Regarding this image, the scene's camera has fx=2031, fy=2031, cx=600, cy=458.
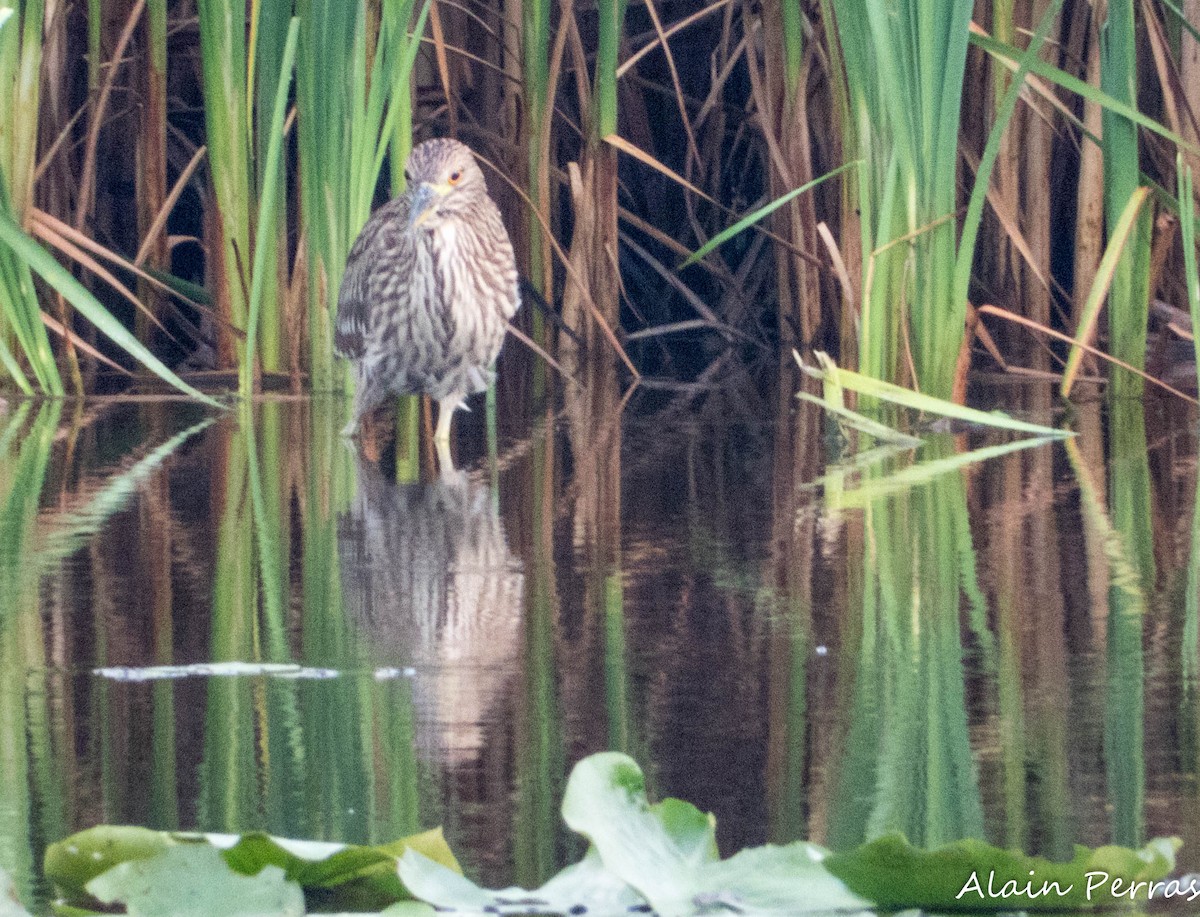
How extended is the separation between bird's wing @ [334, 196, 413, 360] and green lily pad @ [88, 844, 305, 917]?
3.19m

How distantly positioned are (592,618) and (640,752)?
63 cm

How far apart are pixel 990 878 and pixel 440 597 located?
4.30 feet

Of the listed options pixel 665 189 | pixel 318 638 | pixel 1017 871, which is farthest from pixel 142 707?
pixel 665 189

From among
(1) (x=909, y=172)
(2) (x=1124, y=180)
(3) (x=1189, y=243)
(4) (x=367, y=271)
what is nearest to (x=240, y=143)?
(4) (x=367, y=271)

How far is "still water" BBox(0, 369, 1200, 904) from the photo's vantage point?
163cm

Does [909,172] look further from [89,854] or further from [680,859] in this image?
[89,854]

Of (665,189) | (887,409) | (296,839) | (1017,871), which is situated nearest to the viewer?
(1017,871)

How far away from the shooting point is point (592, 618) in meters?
2.39

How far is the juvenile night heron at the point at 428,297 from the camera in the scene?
4473 millimetres

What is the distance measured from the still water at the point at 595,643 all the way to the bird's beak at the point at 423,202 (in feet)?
2.35

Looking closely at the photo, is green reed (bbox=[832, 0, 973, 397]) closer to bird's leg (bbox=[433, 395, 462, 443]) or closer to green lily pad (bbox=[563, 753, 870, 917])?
bird's leg (bbox=[433, 395, 462, 443])

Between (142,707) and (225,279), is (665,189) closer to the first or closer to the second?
(225,279)

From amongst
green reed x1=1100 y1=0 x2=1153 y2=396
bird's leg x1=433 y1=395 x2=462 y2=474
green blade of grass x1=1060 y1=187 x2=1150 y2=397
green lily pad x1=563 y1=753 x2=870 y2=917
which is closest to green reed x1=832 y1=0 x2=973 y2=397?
green blade of grass x1=1060 y1=187 x2=1150 y2=397

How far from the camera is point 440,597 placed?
101 inches
